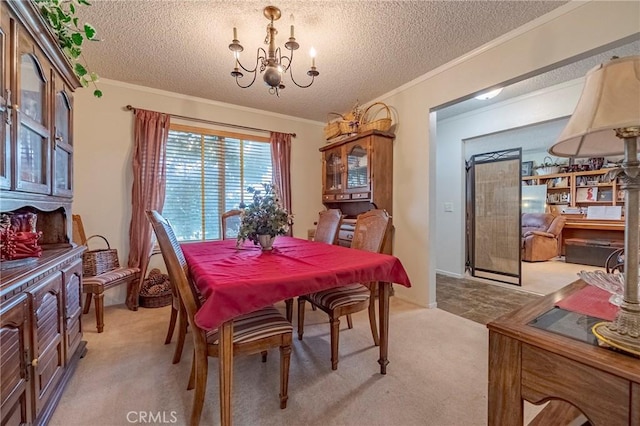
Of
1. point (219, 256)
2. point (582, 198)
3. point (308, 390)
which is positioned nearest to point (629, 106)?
point (308, 390)

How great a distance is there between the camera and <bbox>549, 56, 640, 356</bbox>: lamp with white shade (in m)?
0.67

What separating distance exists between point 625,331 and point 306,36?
2.54m

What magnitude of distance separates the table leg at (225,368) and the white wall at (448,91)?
2.41m

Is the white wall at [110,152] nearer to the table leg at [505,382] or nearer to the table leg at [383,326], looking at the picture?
the table leg at [383,326]

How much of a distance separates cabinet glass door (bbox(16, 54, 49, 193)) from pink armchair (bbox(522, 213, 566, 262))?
23.7 feet

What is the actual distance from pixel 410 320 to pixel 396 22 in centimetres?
262

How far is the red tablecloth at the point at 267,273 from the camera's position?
1.17m

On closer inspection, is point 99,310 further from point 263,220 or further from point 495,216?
point 495,216

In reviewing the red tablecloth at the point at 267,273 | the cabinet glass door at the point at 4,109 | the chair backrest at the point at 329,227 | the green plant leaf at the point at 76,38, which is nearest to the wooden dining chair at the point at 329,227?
the chair backrest at the point at 329,227

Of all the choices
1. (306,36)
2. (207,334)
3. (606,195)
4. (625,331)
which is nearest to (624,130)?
(625,331)

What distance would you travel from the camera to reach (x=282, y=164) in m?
4.05

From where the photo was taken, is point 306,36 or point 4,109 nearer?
point 4,109

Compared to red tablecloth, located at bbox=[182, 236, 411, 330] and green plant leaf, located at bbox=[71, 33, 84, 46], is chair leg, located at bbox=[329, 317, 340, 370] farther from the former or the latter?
green plant leaf, located at bbox=[71, 33, 84, 46]

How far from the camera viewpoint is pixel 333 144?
12.8 feet
